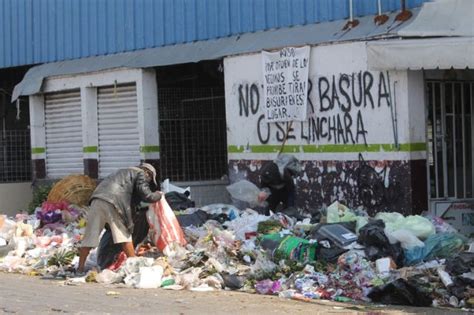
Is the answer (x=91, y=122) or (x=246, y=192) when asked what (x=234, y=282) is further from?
(x=91, y=122)

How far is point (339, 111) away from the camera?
1406cm

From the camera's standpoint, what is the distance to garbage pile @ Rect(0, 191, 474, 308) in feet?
32.9

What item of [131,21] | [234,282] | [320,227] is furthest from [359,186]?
[131,21]

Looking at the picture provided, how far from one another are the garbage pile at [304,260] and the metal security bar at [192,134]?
15.0 feet

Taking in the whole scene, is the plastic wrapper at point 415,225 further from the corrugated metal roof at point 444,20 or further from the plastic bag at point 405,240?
the corrugated metal roof at point 444,20

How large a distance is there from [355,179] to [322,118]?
121 centimetres

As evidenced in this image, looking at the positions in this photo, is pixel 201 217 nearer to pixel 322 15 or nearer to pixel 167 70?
pixel 322 15

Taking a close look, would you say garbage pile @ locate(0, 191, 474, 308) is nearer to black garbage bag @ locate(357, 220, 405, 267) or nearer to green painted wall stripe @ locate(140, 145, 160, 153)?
black garbage bag @ locate(357, 220, 405, 267)

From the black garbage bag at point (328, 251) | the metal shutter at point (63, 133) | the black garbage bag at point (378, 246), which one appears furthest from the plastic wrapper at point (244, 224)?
the metal shutter at point (63, 133)

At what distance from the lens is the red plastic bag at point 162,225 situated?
12023 mm

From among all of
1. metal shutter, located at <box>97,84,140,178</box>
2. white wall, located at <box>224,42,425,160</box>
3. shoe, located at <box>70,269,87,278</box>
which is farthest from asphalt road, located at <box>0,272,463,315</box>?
metal shutter, located at <box>97,84,140,178</box>

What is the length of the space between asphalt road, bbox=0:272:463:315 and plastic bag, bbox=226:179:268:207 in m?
4.35

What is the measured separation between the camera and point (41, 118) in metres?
21.1

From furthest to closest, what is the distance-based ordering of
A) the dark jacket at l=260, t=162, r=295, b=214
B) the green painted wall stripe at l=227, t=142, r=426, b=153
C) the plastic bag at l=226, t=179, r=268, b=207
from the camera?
the plastic bag at l=226, t=179, r=268, b=207, the dark jacket at l=260, t=162, r=295, b=214, the green painted wall stripe at l=227, t=142, r=426, b=153
